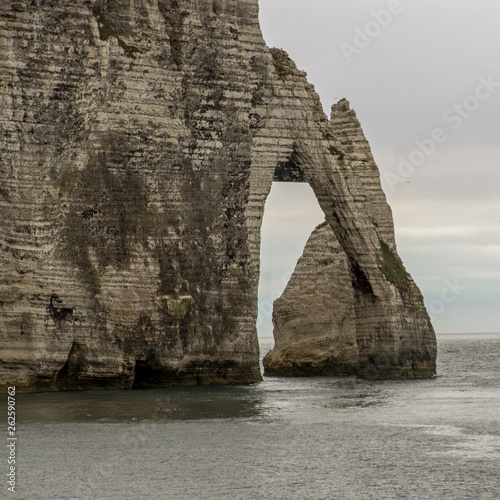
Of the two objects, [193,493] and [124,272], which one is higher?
[124,272]

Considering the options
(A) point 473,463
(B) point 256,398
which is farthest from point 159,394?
(A) point 473,463

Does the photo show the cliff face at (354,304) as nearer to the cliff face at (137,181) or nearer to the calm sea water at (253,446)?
the cliff face at (137,181)

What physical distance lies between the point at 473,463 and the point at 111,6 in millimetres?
24672

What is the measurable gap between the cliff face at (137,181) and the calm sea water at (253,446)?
2.49 metres

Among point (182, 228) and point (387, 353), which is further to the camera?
point (387, 353)

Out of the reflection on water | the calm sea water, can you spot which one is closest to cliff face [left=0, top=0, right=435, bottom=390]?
the reflection on water

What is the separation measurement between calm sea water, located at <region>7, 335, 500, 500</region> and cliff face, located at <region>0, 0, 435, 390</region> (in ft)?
→ 8.16

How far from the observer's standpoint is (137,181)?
3959 cm

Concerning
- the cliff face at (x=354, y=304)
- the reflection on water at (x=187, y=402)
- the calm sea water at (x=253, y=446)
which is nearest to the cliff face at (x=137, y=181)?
the reflection on water at (x=187, y=402)

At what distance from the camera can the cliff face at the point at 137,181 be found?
3666 centimetres

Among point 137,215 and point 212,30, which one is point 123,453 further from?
point 212,30

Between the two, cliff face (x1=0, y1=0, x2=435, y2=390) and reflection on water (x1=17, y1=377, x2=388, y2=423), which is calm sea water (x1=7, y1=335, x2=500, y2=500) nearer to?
reflection on water (x1=17, y1=377, x2=388, y2=423)

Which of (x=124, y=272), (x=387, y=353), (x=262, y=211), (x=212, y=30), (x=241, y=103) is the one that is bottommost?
(x=387, y=353)

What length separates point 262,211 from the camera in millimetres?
43188
